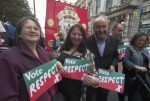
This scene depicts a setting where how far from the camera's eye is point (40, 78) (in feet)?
9.52

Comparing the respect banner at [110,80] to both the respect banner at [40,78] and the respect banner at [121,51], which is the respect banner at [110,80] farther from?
the respect banner at [121,51]

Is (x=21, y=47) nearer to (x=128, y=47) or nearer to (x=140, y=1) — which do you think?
(x=128, y=47)

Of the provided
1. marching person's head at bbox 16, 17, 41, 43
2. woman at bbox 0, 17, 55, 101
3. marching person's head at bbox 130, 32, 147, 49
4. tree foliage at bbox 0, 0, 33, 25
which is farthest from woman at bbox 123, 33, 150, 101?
tree foliage at bbox 0, 0, 33, 25

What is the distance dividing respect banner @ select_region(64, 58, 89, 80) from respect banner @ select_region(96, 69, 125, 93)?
21 cm

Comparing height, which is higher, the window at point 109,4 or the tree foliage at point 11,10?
the window at point 109,4

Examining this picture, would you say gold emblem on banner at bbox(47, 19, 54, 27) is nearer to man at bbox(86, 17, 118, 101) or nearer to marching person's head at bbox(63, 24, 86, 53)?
man at bbox(86, 17, 118, 101)

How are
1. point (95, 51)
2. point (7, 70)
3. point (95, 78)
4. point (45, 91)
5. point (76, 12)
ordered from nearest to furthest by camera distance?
point (7, 70) → point (45, 91) → point (95, 78) → point (95, 51) → point (76, 12)

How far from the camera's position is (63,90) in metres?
3.66

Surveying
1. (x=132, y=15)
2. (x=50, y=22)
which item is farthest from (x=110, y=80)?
(x=132, y=15)

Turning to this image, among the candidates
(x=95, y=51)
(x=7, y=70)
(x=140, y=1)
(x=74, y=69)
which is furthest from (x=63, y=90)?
(x=140, y=1)

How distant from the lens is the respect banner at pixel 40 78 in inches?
104

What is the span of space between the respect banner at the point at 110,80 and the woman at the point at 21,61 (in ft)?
3.03

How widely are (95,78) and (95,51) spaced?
779 mm

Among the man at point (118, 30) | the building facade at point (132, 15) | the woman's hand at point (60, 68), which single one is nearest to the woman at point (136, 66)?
the man at point (118, 30)
